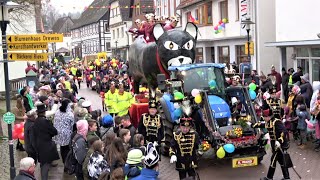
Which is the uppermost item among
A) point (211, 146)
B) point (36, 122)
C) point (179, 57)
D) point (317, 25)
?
point (317, 25)

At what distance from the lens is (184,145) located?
8.82m

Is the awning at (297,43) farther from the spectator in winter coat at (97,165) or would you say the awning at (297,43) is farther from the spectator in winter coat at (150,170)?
the spectator in winter coat at (150,170)

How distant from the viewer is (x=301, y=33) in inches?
766

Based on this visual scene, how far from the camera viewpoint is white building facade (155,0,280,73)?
26000 mm

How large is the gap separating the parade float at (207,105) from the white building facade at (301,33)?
6651 mm

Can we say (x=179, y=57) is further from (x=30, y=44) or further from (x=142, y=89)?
(x=30, y=44)

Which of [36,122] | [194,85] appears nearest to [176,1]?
[194,85]

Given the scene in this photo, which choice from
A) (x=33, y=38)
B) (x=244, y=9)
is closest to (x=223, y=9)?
(x=244, y=9)

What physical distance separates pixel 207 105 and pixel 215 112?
325 mm

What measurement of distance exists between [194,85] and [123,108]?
124 inches

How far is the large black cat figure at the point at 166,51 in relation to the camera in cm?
1402

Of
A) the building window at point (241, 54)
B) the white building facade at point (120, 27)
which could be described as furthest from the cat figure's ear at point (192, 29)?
the white building facade at point (120, 27)

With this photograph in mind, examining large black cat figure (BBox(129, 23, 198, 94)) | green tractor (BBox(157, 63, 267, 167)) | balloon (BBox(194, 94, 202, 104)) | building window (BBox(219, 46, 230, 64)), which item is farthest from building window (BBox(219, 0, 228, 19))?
balloon (BBox(194, 94, 202, 104))

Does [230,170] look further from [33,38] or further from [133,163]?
[33,38]
